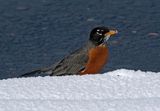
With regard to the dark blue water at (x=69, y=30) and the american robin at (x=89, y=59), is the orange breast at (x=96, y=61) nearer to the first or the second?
the american robin at (x=89, y=59)

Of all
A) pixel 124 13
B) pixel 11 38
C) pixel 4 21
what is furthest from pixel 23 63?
pixel 124 13

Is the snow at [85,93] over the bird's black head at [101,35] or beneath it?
over

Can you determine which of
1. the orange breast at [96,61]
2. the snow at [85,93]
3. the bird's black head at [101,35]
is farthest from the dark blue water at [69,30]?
the snow at [85,93]

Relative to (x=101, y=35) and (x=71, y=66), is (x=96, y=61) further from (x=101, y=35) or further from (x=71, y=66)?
(x=101, y=35)

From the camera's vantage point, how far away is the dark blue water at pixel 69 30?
24.2 ft

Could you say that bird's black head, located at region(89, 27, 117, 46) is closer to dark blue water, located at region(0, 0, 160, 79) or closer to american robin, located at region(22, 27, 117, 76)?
american robin, located at region(22, 27, 117, 76)

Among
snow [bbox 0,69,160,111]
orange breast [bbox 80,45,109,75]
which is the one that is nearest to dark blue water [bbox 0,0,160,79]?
orange breast [bbox 80,45,109,75]

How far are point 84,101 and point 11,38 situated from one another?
5194 millimetres

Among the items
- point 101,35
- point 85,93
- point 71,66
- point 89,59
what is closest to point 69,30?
point 101,35

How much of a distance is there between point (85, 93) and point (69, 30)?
17.1 feet

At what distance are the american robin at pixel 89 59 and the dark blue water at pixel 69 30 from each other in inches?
31.5

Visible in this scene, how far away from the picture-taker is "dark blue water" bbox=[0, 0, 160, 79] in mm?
7367

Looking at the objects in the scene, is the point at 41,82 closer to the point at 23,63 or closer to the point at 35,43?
the point at 23,63

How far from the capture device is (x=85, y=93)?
3.21 metres
